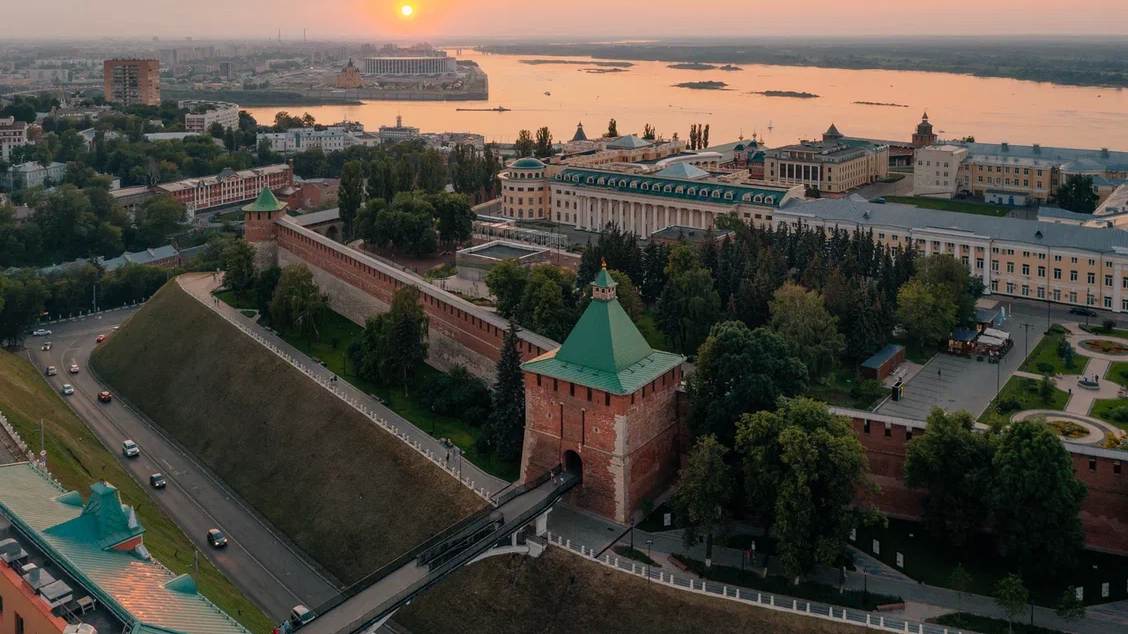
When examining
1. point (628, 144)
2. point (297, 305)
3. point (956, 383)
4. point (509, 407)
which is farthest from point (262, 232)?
point (956, 383)

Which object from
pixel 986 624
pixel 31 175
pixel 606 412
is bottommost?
pixel 986 624

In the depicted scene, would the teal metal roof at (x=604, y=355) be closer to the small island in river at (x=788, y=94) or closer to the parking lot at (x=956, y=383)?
the parking lot at (x=956, y=383)

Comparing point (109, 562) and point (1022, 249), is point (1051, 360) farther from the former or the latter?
point (109, 562)

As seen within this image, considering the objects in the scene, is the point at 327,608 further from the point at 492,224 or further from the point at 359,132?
the point at 359,132

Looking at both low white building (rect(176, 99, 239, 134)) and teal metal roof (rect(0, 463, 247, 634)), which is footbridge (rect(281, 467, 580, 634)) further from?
low white building (rect(176, 99, 239, 134))

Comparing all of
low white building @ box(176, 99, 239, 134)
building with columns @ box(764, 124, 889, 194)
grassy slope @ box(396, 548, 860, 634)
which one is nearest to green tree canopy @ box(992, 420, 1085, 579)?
grassy slope @ box(396, 548, 860, 634)

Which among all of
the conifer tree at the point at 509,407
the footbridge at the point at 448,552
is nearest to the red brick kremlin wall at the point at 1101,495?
the footbridge at the point at 448,552

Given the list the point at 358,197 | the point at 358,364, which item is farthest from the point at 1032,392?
the point at 358,197
